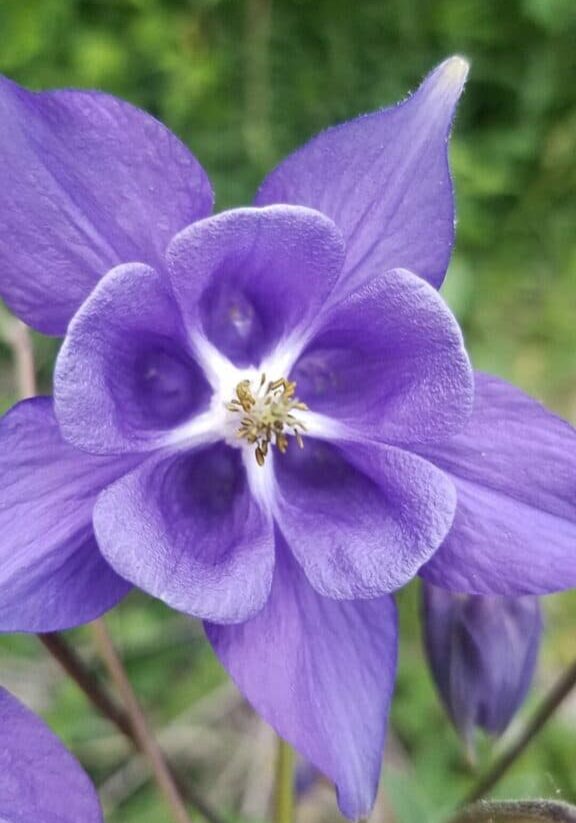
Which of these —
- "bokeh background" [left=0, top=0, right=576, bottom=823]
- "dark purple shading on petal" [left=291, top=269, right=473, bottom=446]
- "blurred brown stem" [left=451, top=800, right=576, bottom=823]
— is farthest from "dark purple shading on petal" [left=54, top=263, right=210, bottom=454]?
"bokeh background" [left=0, top=0, right=576, bottom=823]

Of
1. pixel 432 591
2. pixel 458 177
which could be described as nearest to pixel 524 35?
pixel 458 177

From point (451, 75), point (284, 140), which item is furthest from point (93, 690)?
point (284, 140)

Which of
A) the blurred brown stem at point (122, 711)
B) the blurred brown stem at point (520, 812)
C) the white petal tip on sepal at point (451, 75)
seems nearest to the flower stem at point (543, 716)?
the blurred brown stem at point (520, 812)

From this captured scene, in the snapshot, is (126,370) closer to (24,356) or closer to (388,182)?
(388,182)

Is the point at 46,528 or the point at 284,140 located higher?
the point at 284,140

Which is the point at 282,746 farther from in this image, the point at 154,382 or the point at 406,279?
the point at 406,279

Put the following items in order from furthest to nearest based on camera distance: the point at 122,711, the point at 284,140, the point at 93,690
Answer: the point at 284,140 < the point at 122,711 < the point at 93,690

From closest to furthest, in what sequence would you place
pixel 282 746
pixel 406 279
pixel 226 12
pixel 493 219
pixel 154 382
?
pixel 406 279 → pixel 154 382 → pixel 282 746 → pixel 226 12 → pixel 493 219
